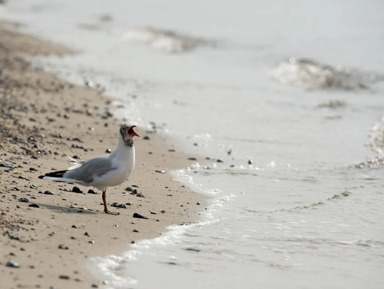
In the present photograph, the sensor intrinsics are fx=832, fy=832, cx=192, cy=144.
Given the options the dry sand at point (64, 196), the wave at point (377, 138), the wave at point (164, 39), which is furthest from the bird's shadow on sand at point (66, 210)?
the wave at point (164, 39)

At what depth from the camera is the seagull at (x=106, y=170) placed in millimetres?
8578

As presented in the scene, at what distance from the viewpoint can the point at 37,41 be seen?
1055 inches

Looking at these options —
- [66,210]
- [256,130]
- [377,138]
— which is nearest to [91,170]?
[66,210]

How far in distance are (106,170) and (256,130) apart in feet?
20.6

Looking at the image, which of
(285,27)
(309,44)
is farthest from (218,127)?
(285,27)

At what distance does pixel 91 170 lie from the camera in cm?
867

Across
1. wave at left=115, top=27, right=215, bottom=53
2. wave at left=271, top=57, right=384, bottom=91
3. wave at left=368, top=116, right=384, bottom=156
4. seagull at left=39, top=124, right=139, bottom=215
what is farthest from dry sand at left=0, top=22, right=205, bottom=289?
wave at left=115, top=27, right=215, bottom=53

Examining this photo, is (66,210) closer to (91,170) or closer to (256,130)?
(91,170)

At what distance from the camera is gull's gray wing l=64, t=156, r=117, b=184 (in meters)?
8.62

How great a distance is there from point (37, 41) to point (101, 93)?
33.1 feet

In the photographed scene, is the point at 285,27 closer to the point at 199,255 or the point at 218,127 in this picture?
the point at 218,127

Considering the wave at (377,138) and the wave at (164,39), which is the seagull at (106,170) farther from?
the wave at (164,39)

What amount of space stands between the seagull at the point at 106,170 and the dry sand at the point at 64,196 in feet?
0.78

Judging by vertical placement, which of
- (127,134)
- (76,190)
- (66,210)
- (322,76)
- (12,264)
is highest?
(322,76)
